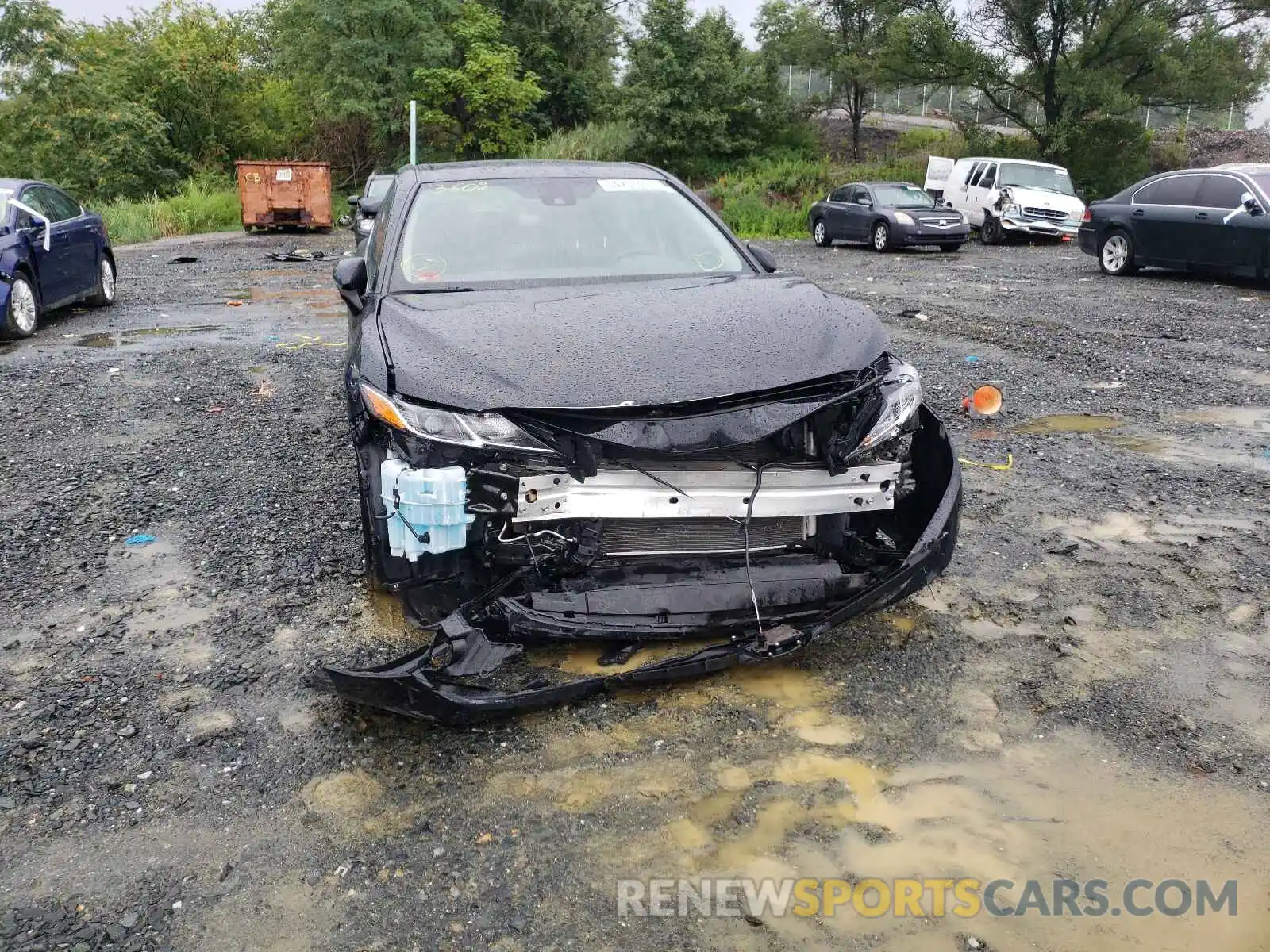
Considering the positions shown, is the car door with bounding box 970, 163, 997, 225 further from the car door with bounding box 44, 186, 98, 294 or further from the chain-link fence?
the car door with bounding box 44, 186, 98, 294

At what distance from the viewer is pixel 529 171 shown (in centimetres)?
503

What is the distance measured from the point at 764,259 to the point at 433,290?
5.12ft

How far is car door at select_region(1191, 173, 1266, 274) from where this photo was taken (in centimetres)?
1219

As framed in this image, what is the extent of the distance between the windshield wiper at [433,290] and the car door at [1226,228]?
1149 cm

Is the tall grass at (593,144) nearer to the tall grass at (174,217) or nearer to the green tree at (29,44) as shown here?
the tall grass at (174,217)

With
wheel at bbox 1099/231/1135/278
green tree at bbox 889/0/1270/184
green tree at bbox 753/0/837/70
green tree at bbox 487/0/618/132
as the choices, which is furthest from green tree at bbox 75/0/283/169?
wheel at bbox 1099/231/1135/278

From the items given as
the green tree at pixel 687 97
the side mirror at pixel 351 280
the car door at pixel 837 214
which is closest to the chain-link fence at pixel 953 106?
the green tree at pixel 687 97

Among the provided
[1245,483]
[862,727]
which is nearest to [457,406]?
[862,727]

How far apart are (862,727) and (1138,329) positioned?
8344 mm

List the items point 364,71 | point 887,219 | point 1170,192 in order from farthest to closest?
1. point 364,71
2. point 887,219
3. point 1170,192

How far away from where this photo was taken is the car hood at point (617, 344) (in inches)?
121

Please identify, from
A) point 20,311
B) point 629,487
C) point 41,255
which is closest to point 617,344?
point 629,487

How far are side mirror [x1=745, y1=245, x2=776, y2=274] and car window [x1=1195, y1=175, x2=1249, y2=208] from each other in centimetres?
1024

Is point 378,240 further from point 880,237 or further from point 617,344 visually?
point 880,237
